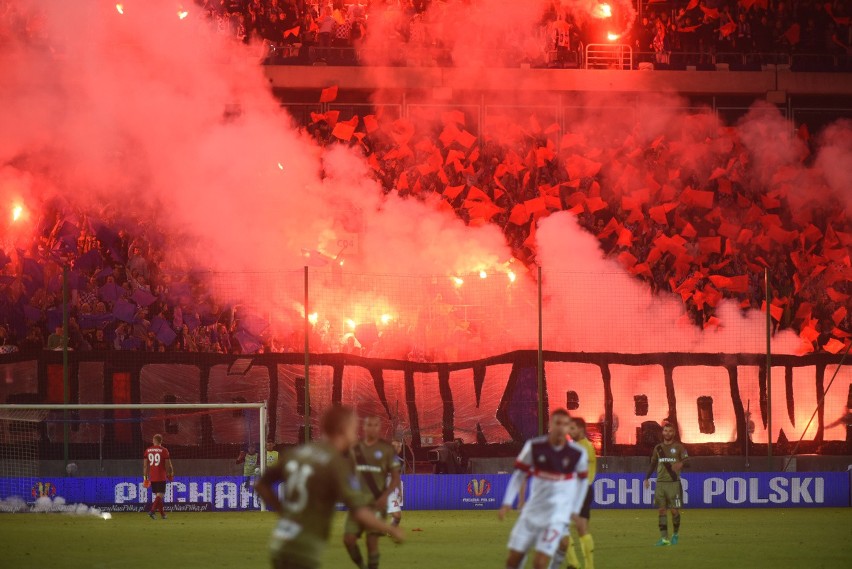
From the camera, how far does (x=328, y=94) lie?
33.9m

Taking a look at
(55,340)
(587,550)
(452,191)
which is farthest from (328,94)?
(587,550)

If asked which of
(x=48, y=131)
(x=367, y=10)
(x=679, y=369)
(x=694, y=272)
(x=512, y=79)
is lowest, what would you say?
(x=679, y=369)

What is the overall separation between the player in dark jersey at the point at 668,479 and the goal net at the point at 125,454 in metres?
8.13

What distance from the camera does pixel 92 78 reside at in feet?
98.3

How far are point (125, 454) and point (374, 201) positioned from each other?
11.0 metres

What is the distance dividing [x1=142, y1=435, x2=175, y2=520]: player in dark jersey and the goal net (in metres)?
0.55

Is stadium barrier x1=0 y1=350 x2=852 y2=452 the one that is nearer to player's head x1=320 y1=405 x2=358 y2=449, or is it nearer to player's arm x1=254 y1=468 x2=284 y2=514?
player's arm x1=254 y1=468 x2=284 y2=514

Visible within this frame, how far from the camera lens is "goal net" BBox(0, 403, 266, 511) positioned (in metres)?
22.9

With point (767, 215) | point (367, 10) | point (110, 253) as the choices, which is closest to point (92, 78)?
point (110, 253)

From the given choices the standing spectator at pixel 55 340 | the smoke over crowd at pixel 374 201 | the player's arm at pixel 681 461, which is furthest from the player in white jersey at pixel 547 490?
the standing spectator at pixel 55 340

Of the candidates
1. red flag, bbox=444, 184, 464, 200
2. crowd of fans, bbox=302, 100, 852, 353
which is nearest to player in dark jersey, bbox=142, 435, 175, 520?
crowd of fans, bbox=302, 100, 852, 353

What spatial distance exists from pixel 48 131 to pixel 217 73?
456 centimetres

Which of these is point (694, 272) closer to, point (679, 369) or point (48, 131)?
point (679, 369)

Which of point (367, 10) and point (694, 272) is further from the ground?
point (367, 10)
